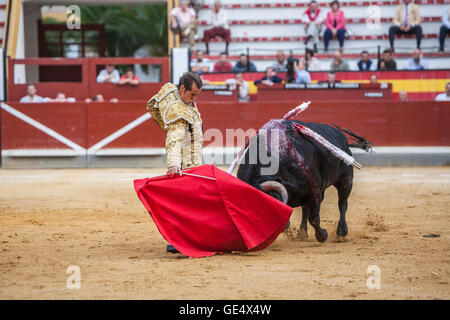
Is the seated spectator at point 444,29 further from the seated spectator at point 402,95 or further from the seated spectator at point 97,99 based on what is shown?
the seated spectator at point 97,99

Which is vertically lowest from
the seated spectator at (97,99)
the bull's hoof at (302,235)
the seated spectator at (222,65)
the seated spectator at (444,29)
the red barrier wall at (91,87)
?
the bull's hoof at (302,235)

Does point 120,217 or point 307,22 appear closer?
point 120,217

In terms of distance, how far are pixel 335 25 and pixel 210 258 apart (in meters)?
9.87

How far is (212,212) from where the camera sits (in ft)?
14.5

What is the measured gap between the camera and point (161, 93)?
4531mm

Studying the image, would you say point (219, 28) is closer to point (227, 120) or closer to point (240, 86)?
point (240, 86)

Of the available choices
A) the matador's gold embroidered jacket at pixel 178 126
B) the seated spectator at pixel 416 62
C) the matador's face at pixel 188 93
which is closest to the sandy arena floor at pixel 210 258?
the matador's gold embroidered jacket at pixel 178 126

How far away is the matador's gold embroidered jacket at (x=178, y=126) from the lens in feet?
14.5

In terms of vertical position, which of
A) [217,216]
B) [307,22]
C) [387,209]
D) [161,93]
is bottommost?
[387,209]

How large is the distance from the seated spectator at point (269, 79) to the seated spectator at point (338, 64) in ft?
3.79

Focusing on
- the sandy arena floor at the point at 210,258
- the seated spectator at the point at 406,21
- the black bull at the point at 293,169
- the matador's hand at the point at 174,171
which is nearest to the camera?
the sandy arena floor at the point at 210,258
